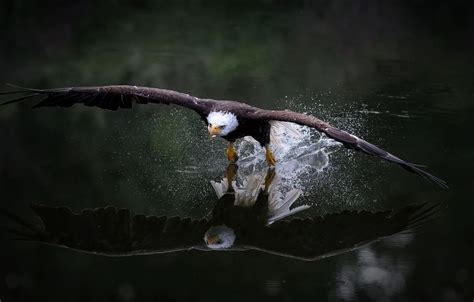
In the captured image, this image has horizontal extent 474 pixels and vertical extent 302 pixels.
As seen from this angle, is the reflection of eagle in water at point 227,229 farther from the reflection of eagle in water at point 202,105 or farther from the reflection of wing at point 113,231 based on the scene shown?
the reflection of eagle in water at point 202,105

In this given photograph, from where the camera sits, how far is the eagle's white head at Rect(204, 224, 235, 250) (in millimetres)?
6202

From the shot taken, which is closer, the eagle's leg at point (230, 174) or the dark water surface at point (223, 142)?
the dark water surface at point (223, 142)

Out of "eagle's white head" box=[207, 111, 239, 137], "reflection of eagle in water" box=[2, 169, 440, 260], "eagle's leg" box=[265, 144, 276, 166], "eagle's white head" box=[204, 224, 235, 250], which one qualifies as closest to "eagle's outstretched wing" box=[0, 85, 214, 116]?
"eagle's white head" box=[207, 111, 239, 137]

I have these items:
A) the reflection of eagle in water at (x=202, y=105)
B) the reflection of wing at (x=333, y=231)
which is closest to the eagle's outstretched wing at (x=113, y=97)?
the reflection of eagle in water at (x=202, y=105)

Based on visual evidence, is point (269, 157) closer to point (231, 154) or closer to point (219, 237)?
point (231, 154)

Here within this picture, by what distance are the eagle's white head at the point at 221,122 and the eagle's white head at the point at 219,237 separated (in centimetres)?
105

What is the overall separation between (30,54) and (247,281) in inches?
310

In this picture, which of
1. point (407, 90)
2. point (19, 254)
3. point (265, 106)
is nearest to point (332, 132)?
point (19, 254)

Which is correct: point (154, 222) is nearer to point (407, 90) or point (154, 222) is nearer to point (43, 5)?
point (407, 90)

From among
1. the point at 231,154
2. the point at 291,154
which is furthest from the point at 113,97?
the point at 291,154

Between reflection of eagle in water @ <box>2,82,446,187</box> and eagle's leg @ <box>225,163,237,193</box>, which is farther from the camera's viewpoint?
eagle's leg @ <box>225,163,237,193</box>

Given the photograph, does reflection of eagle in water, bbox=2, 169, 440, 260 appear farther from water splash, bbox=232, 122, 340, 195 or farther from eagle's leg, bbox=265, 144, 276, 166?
eagle's leg, bbox=265, 144, 276, 166

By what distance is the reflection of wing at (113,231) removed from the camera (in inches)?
242

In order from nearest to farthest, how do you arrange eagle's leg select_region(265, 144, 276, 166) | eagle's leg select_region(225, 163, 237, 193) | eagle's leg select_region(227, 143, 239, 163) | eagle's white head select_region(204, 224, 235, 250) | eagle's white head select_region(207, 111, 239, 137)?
eagle's white head select_region(204, 224, 235, 250) → eagle's white head select_region(207, 111, 239, 137) → eagle's leg select_region(225, 163, 237, 193) → eagle's leg select_region(265, 144, 276, 166) → eagle's leg select_region(227, 143, 239, 163)
